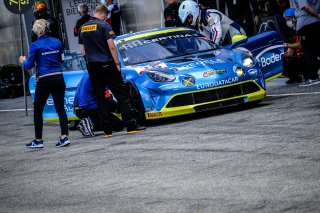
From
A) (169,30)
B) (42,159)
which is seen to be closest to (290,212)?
(42,159)

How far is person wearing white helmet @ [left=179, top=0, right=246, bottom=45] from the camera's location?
640 inches

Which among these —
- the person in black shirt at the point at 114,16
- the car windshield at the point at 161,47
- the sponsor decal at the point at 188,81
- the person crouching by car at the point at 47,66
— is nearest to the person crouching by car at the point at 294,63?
the car windshield at the point at 161,47

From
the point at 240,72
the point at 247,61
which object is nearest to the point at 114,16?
the point at 247,61

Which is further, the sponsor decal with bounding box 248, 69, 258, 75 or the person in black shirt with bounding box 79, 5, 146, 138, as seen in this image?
the sponsor decal with bounding box 248, 69, 258, 75

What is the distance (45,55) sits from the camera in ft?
41.2

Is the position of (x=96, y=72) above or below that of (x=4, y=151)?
above

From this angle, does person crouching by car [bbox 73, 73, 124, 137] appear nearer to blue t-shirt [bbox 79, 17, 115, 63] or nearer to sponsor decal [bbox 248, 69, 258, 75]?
blue t-shirt [bbox 79, 17, 115, 63]

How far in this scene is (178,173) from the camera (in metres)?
8.74

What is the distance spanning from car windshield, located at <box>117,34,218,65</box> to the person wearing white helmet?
3.59 feet

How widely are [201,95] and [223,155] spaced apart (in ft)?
13.3

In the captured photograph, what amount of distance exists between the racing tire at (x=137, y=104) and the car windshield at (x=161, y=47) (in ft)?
2.11

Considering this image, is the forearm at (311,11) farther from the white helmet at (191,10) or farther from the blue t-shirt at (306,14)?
the white helmet at (191,10)

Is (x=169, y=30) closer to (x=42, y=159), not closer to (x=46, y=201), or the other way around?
(x=42, y=159)

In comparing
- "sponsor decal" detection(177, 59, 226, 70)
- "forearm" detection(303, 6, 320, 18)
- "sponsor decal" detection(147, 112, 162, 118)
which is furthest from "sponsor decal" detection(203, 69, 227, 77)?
"forearm" detection(303, 6, 320, 18)
